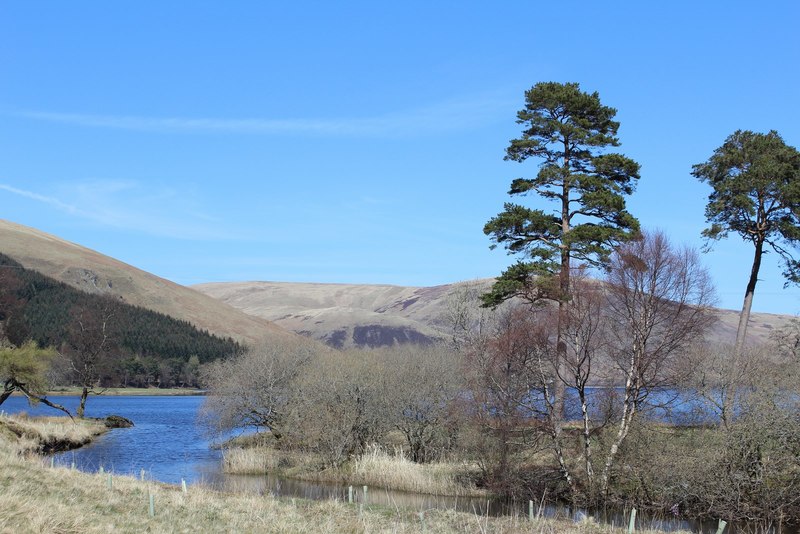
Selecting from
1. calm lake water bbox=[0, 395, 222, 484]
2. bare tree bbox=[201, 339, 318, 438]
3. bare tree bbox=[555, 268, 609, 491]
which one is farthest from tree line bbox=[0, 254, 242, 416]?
bare tree bbox=[555, 268, 609, 491]

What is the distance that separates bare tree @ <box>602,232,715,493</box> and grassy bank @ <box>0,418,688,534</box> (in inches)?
328

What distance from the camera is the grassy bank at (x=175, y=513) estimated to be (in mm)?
15953

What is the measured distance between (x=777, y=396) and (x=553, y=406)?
27.2ft

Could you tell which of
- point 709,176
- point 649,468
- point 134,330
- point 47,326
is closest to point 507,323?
point 649,468

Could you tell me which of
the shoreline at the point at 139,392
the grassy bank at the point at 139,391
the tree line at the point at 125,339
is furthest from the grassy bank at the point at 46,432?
the grassy bank at the point at 139,391

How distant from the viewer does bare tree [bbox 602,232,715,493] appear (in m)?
29.1

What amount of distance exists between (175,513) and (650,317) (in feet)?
62.3

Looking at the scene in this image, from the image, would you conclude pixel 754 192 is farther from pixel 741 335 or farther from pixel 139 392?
pixel 139 392

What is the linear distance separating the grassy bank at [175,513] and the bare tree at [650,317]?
328 inches

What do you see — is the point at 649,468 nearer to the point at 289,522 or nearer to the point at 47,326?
the point at 289,522

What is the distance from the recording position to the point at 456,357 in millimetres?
41938

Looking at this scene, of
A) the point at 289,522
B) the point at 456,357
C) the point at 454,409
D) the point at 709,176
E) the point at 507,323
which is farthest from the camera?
the point at 456,357

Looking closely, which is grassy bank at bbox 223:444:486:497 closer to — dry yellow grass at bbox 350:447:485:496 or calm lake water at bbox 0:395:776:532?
dry yellow grass at bbox 350:447:485:496

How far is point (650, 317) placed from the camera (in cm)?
2930
